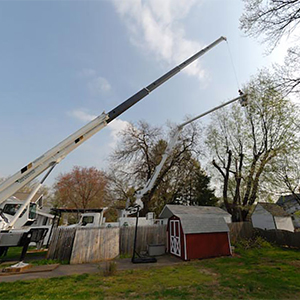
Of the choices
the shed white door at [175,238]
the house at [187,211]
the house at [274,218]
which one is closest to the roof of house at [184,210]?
the house at [187,211]

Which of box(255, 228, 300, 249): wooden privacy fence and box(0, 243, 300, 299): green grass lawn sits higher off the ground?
box(255, 228, 300, 249): wooden privacy fence

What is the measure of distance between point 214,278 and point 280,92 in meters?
7.69

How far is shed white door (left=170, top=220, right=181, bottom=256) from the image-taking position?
11.0 meters

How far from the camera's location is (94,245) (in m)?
10.2

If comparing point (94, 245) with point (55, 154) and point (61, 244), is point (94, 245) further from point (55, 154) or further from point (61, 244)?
point (55, 154)

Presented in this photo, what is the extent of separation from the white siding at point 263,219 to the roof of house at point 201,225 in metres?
15.4

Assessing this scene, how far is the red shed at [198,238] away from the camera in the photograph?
10.4 metres

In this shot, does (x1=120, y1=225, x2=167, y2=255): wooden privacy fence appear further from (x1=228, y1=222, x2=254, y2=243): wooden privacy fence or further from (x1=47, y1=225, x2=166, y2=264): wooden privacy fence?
(x1=228, y1=222, x2=254, y2=243): wooden privacy fence

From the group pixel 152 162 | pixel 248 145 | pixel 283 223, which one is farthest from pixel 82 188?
pixel 283 223

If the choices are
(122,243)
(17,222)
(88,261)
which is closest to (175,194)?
(122,243)

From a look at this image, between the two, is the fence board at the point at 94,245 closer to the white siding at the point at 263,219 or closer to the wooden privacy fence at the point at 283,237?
the wooden privacy fence at the point at 283,237

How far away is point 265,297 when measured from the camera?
16.5ft

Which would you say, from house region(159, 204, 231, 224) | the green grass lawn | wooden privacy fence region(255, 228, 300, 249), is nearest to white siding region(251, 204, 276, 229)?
wooden privacy fence region(255, 228, 300, 249)

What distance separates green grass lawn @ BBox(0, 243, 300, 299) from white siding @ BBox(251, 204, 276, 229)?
18.6 m
